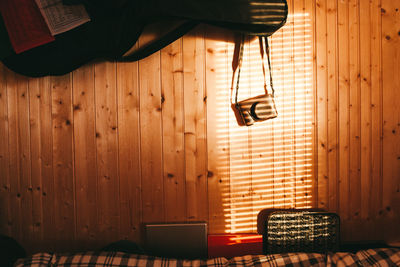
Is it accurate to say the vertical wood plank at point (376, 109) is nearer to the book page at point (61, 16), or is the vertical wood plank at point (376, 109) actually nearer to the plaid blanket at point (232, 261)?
the plaid blanket at point (232, 261)

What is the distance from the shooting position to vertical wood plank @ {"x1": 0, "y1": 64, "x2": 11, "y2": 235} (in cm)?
136

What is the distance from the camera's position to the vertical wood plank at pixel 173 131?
137cm

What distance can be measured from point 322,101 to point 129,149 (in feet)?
3.61

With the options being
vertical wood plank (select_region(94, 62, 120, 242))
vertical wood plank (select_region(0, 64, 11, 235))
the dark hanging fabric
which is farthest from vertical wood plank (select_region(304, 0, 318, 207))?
vertical wood plank (select_region(0, 64, 11, 235))

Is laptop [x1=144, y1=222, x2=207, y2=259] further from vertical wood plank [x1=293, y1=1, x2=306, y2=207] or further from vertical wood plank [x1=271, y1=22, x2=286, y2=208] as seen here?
vertical wood plank [x1=293, y1=1, x2=306, y2=207]

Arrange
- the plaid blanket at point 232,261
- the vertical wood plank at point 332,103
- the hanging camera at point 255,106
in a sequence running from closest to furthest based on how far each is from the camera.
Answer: the plaid blanket at point 232,261 → the hanging camera at point 255,106 → the vertical wood plank at point 332,103

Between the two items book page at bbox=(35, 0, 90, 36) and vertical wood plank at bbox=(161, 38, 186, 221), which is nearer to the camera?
book page at bbox=(35, 0, 90, 36)

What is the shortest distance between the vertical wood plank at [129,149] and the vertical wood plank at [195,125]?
27cm

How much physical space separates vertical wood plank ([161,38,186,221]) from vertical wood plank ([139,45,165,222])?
0.09ft

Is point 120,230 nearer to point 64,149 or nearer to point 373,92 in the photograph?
point 64,149

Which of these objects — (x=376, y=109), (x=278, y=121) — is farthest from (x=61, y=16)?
(x=376, y=109)

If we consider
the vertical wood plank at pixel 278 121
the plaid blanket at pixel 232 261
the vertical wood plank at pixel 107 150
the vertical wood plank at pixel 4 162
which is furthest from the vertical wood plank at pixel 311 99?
the vertical wood plank at pixel 4 162

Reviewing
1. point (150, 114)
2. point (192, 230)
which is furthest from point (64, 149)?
point (192, 230)

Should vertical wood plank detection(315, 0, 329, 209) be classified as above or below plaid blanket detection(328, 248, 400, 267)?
above
